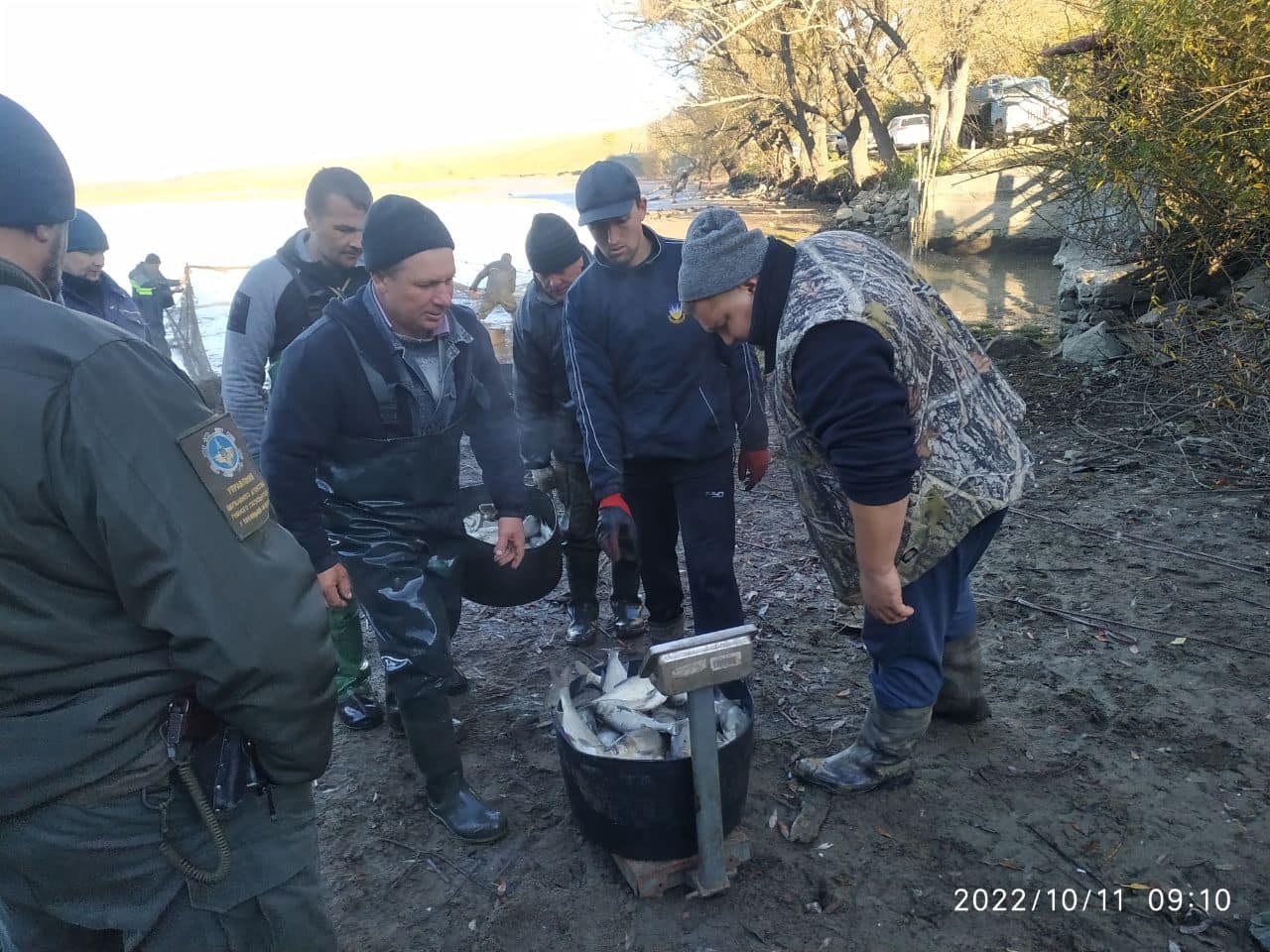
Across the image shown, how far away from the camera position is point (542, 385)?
14.4 feet

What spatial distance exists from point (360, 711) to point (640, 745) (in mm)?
1673

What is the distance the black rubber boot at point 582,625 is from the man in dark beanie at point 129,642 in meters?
2.88

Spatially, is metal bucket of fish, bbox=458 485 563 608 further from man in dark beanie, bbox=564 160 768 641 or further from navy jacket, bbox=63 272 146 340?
navy jacket, bbox=63 272 146 340

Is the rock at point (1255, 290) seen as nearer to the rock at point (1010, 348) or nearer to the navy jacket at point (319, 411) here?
the rock at point (1010, 348)

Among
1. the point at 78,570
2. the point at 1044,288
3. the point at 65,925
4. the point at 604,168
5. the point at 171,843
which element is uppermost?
the point at 604,168

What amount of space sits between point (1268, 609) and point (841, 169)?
33625 mm

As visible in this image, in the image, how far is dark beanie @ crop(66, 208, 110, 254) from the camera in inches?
199

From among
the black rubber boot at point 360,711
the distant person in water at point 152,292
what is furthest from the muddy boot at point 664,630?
the distant person in water at point 152,292

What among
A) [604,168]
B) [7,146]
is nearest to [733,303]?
[604,168]

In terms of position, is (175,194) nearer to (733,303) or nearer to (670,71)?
(670,71)

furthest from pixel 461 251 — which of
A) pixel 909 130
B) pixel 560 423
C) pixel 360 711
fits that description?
pixel 360 711

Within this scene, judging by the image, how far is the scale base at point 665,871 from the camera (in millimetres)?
2793

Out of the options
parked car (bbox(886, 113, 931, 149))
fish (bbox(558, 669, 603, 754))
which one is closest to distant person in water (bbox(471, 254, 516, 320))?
fish (bbox(558, 669, 603, 754))

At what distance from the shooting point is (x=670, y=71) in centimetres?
2675
